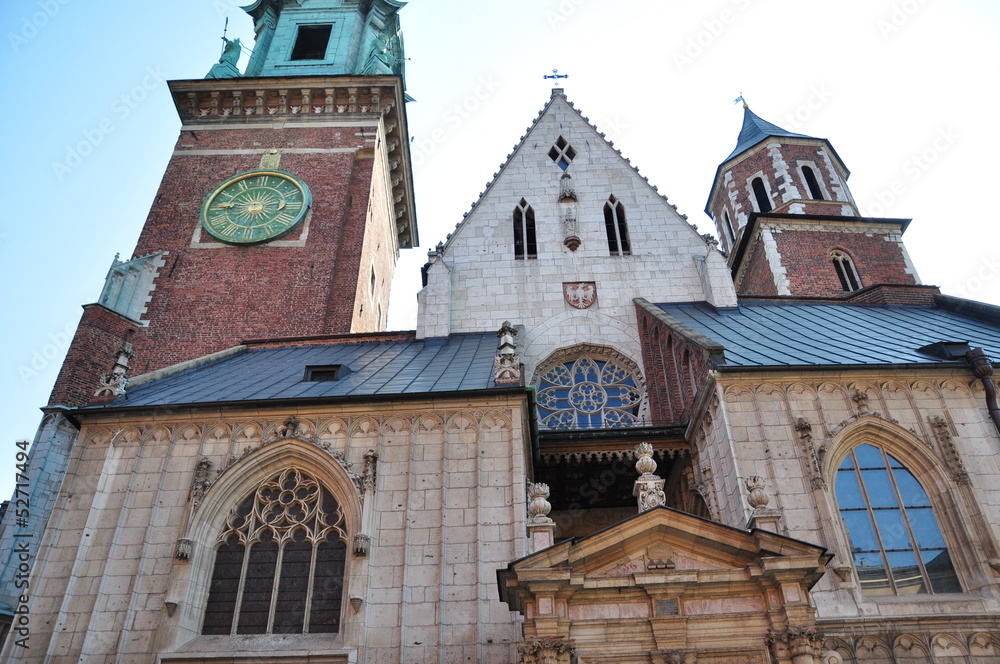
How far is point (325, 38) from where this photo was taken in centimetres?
3453

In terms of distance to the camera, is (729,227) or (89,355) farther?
(729,227)

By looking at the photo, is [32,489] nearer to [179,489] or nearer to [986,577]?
[179,489]

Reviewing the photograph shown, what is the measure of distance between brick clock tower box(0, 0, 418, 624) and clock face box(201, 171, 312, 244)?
49 mm

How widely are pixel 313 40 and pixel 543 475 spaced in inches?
1029

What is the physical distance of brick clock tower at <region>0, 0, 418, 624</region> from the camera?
75.6ft

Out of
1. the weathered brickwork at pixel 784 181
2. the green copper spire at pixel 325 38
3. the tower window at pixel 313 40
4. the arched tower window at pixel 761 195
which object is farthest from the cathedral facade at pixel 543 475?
the tower window at pixel 313 40

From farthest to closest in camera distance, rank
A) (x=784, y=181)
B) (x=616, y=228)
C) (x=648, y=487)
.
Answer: (x=784, y=181), (x=616, y=228), (x=648, y=487)

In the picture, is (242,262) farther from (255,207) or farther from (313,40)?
(313,40)

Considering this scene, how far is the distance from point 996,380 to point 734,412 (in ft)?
16.5

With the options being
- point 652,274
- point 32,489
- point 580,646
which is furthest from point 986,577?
point 32,489

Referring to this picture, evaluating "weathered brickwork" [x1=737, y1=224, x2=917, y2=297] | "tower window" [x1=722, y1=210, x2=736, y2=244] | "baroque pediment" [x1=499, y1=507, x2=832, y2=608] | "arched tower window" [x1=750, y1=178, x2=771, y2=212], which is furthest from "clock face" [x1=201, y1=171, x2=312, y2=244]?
"baroque pediment" [x1=499, y1=507, x2=832, y2=608]

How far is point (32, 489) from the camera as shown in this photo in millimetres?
13656

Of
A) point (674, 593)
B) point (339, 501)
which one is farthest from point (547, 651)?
point (339, 501)

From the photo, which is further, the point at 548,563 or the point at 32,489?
the point at 32,489
